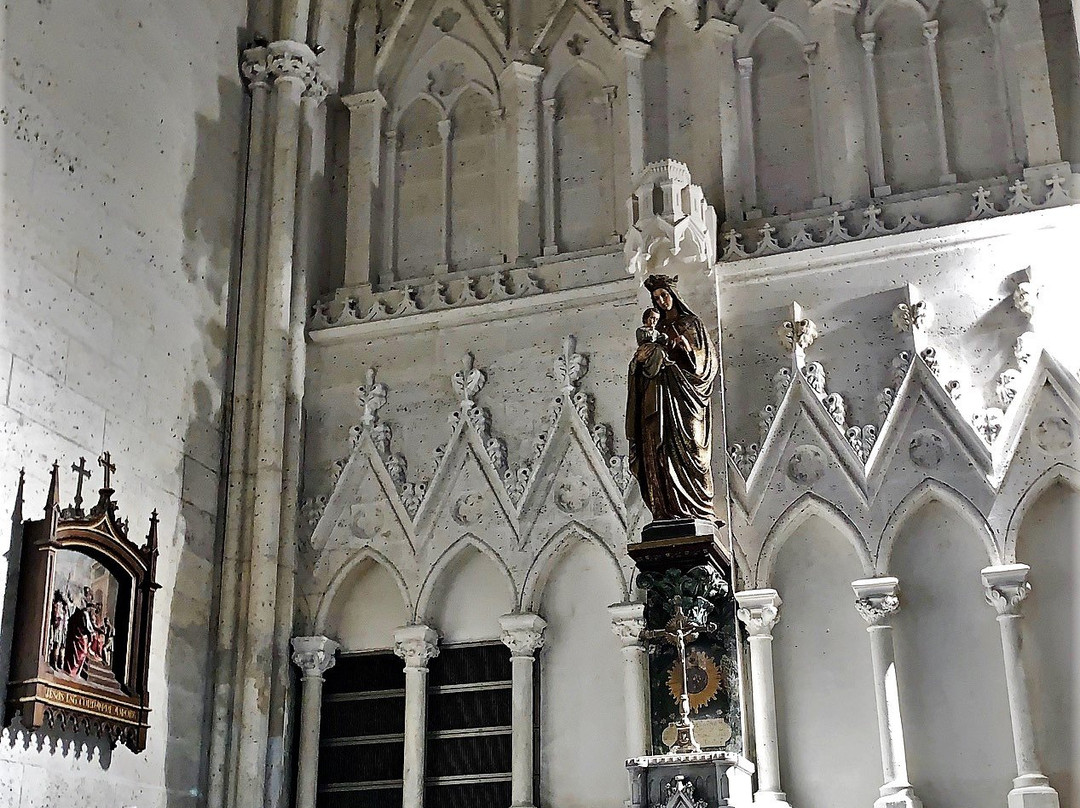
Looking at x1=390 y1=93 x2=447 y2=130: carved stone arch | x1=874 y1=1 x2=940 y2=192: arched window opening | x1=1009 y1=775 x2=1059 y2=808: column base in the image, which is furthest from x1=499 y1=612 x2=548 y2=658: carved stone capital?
x1=390 y1=93 x2=447 y2=130: carved stone arch

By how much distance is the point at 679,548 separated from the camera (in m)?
7.89

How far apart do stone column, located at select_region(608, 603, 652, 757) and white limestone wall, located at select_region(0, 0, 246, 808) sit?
291cm

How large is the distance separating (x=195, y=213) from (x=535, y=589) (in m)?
3.75

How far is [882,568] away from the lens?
9.19m

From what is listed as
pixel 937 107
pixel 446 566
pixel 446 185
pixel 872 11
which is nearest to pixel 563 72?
pixel 446 185

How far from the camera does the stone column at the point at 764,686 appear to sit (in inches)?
355

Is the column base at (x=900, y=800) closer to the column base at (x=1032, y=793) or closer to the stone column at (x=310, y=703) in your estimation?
the column base at (x=1032, y=793)

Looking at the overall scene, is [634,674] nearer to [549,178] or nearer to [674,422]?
[674,422]

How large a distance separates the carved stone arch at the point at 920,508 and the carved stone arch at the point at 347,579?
135 inches

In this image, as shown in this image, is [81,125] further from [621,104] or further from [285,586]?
[621,104]

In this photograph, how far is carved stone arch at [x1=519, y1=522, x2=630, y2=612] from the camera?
32.6ft

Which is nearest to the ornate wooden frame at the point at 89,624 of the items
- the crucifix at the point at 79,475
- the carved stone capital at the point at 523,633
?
the crucifix at the point at 79,475

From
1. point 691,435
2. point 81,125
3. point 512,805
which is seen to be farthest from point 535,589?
point 81,125

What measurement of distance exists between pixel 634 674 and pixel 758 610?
0.96 meters
